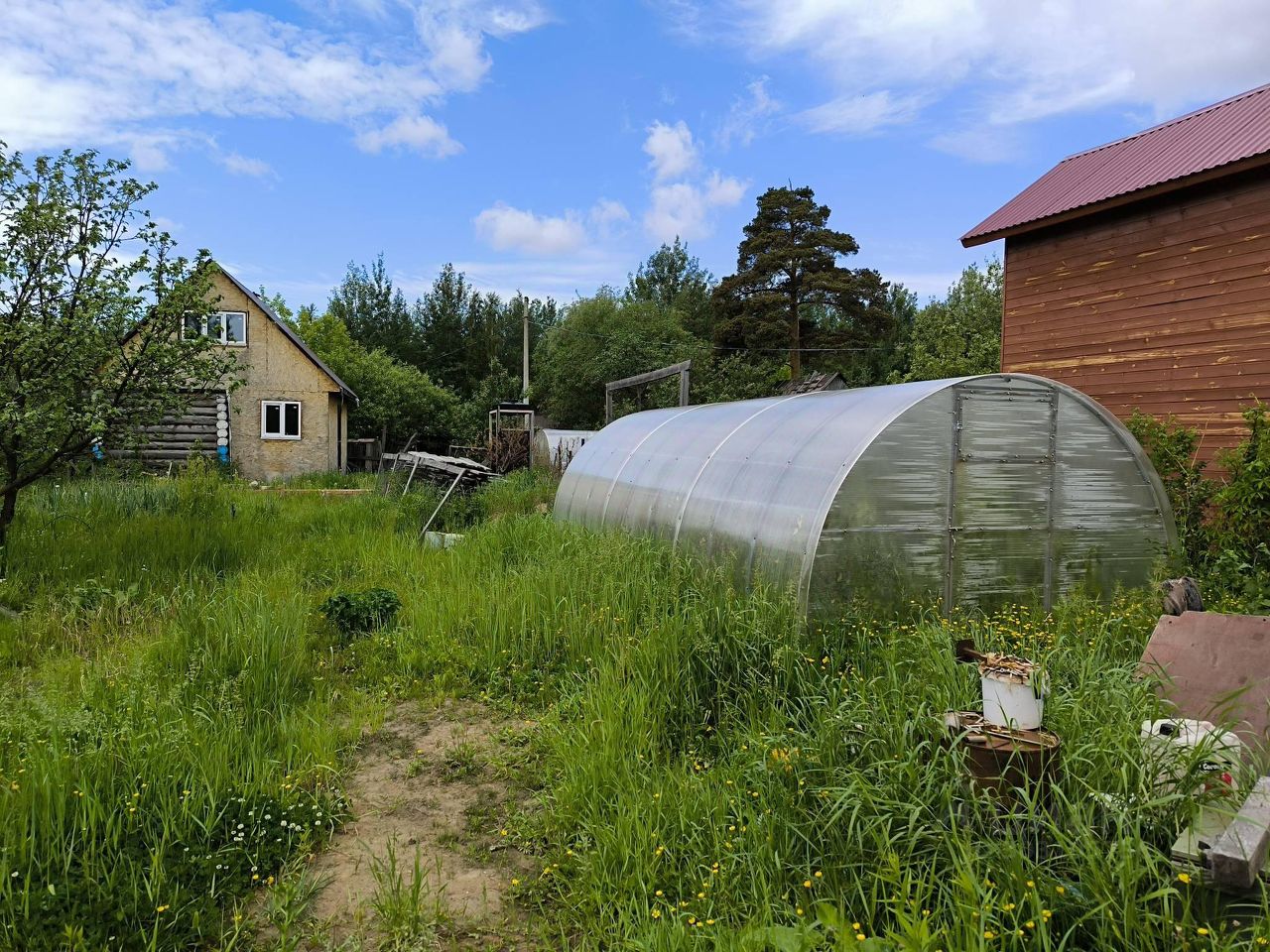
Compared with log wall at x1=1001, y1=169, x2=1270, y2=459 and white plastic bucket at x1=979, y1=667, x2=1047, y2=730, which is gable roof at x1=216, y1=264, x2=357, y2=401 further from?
white plastic bucket at x1=979, y1=667, x2=1047, y2=730

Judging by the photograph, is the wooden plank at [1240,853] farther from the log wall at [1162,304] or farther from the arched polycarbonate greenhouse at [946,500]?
the log wall at [1162,304]

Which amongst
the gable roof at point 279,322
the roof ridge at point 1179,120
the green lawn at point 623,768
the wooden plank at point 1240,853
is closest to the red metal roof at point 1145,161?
the roof ridge at point 1179,120

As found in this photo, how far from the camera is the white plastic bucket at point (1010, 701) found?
10.4 ft

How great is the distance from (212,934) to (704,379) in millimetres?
31148

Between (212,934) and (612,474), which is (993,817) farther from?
(612,474)

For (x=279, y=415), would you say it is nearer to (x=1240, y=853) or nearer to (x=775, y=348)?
(x=775, y=348)

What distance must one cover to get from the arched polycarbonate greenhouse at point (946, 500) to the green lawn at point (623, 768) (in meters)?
0.40

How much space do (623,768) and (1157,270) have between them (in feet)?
32.0

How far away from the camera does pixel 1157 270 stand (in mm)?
9906

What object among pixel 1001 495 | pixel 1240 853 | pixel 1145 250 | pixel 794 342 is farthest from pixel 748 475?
pixel 794 342

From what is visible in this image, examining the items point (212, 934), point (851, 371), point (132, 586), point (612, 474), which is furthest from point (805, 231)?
point (212, 934)

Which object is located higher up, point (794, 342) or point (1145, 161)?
point (794, 342)

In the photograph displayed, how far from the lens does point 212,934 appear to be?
9.98 ft

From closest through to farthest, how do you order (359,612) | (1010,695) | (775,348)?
(1010,695)
(359,612)
(775,348)
